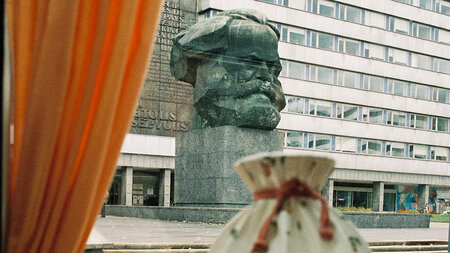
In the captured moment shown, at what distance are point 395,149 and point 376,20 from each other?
3645 millimetres

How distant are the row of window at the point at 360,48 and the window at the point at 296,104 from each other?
1.44 meters

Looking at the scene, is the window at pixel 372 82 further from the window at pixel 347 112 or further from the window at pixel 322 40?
the window at pixel 322 40

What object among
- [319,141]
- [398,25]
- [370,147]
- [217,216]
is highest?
[398,25]

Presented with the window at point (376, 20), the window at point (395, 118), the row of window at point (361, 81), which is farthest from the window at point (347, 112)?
the window at point (376, 20)

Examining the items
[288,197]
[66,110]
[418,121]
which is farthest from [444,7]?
[288,197]

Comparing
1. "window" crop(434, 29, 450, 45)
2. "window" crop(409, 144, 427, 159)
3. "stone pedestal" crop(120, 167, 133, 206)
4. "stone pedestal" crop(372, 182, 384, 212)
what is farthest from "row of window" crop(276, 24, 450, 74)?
"stone pedestal" crop(120, 167, 133, 206)

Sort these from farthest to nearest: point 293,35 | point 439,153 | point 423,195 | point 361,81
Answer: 1. point 423,195
2. point 439,153
3. point 361,81
4. point 293,35

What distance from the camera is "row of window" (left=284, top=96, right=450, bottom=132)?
51.0 ft

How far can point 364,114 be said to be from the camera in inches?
649

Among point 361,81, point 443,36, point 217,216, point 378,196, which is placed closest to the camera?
point 217,216

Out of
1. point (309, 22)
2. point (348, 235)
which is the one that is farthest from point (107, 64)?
point (309, 22)

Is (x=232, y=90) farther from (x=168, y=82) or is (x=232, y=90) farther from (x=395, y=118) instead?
(x=395, y=118)

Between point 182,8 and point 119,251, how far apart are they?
364 centimetres

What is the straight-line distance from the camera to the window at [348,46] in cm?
1582
